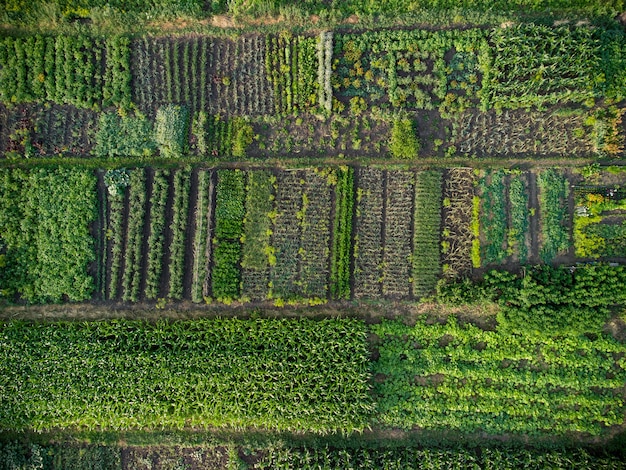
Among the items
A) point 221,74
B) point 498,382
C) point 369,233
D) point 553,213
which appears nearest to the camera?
point 498,382

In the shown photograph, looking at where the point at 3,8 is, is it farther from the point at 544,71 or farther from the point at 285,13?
the point at 544,71

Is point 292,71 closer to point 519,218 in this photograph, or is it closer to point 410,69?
point 410,69

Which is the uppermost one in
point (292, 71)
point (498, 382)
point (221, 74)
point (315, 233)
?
point (292, 71)

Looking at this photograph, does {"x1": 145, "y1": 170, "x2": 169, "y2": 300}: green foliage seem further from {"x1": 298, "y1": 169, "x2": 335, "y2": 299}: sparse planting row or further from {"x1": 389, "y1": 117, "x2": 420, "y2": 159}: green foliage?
{"x1": 389, "y1": 117, "x2": 420, "y2": 159}: green foliage

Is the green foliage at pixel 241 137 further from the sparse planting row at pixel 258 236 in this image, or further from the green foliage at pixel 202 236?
the green foliage at pixel 202 236

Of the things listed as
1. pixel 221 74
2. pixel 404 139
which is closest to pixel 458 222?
pixel 404 139

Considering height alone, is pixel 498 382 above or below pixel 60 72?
below

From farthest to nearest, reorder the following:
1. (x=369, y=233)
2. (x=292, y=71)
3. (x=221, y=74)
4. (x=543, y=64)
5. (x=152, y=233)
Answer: (x=221, y=74)
(x=292, y=71)
(x=369, y=233)
(x=152, y=233)
(x=543, y=64)
